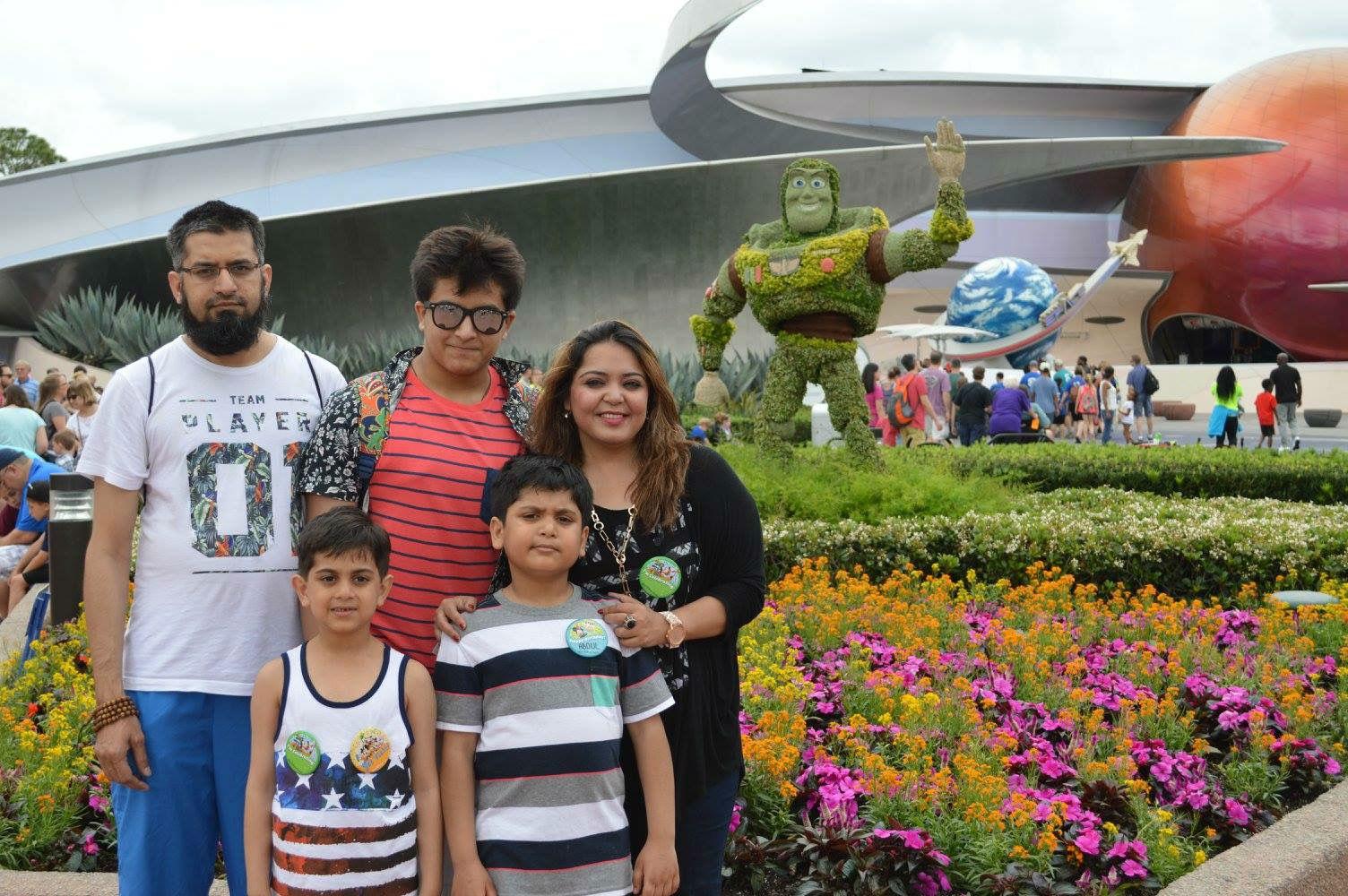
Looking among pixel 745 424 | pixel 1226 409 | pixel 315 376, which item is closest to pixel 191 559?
pixel 315 376

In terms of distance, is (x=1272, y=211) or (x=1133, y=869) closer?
(x=1133, y=869)

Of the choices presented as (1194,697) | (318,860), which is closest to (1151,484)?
(1194,697)

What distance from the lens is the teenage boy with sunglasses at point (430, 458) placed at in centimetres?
215

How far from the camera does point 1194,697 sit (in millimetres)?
3961

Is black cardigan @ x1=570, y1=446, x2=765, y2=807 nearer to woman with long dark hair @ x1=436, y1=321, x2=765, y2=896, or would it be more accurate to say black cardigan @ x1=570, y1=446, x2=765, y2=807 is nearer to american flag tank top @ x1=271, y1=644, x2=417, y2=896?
woman with long dark hair @ x1=436, y1=321, x2=765, y2=896

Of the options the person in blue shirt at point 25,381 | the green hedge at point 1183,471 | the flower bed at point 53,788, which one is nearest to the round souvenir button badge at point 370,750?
the flower bed at point 53,788

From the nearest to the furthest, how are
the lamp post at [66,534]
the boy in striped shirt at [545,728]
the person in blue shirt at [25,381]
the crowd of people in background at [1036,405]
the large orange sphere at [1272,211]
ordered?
1. the boy in striped shirt at [545,728]
2. the lamp post at [66,534]
3. the person in blue shirt at [25,381]
4. the crowd of people in background at [1036,405]
5. the large orange sphere at [1272,211]

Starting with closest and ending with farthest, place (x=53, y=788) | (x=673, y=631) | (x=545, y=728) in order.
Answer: (x=545, y=728) → (x=673, y=631) → (x=53, y=788)

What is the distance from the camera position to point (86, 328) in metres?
16.1

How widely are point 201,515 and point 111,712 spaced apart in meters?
0.40

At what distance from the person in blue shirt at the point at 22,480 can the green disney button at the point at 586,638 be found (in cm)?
535

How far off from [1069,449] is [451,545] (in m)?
9.40

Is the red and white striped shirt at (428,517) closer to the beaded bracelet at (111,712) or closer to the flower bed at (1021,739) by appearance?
the beaded bracelet at (111,712)

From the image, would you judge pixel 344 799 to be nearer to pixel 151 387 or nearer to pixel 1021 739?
pixel 151 387
